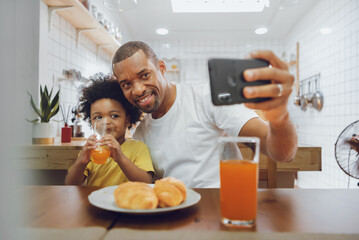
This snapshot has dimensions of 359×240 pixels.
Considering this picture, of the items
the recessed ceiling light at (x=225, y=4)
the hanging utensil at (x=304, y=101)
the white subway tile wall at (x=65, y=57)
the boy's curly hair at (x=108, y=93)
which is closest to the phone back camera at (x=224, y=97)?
the boy's curly hair at (x=108, y=93)

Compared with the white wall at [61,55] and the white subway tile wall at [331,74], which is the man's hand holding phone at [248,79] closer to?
the white wall at [61,55]

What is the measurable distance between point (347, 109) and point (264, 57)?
297cm

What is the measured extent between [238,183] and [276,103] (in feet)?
0.69

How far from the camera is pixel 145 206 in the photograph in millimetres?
544

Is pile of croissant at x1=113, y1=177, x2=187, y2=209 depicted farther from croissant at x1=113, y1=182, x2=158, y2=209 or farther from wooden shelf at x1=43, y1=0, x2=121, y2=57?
wooden shelf at x1=43, y1=0, x2=121, y2=57

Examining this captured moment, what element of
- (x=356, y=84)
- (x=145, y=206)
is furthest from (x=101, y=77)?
(x=356, y=84)

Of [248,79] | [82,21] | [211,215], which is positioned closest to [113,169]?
[211,215]

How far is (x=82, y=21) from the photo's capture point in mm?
2734

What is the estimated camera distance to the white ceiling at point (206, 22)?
13.2 feet

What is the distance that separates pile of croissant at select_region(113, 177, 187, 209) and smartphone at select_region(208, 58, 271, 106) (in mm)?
197

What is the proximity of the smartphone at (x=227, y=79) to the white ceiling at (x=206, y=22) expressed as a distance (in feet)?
11.2

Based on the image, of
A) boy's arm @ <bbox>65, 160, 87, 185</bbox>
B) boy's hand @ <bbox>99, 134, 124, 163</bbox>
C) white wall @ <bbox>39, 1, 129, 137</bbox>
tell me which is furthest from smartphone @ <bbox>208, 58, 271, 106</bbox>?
white wall @ <bbox>39, 1, 129, 137</bbox>

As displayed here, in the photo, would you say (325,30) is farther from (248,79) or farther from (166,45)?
(248,79)

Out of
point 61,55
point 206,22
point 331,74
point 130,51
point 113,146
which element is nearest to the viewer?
point 113,146
